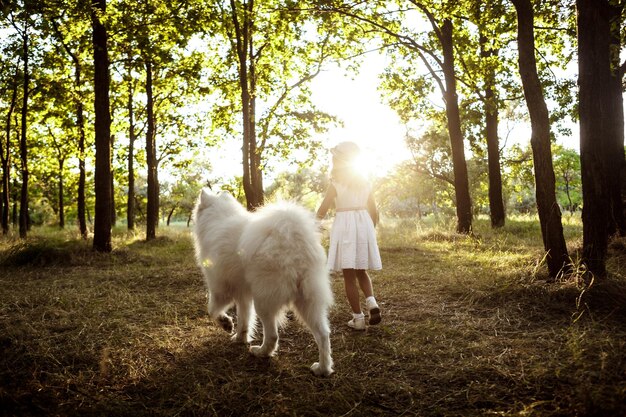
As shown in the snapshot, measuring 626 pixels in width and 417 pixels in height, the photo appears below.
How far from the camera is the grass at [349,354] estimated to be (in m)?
2.96

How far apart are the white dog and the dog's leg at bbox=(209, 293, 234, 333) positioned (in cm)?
9

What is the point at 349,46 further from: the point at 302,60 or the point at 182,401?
the point at 182,401

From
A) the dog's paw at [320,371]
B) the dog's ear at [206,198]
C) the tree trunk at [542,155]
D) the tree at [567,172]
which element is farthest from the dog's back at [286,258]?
the tree at [567,172]

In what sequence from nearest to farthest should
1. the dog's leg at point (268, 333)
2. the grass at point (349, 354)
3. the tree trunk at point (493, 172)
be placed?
the grass at point (349, 354) < the dog's leg at point (268, 333) < the tree trunk at point (493, 172)

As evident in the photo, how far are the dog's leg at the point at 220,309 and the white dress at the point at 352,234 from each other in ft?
4.18

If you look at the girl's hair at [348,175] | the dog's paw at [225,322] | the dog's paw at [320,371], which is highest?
the girl's hair at [348,175]

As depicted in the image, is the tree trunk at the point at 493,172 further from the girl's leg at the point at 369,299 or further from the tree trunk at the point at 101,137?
the tree trunk at the point at 101,137

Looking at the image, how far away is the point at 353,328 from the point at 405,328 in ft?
2.02

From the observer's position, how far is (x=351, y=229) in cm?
484

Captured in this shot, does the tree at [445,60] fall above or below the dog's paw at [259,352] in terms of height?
above

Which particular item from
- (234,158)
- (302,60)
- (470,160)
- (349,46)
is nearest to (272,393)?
(349,46)

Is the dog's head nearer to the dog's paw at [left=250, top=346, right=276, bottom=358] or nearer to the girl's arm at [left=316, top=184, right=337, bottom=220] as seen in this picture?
the girl's arm at [left=316, top=184, right=337, bottom=220]

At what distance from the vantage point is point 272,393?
3.25 meters

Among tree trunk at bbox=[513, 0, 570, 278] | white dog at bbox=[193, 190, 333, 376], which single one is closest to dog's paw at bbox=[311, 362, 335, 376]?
white dog at bbox=[193, 190, 333, 376]
